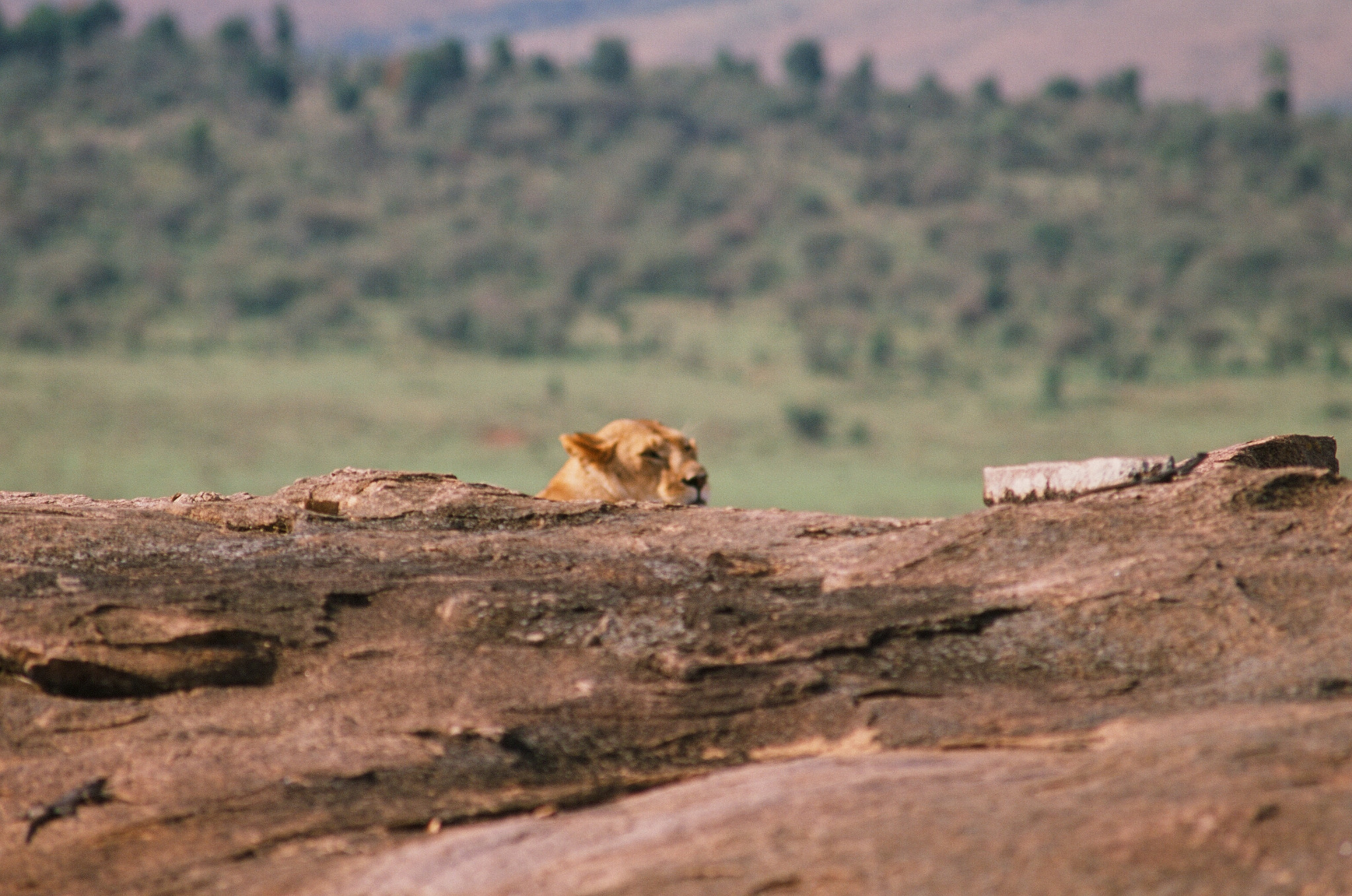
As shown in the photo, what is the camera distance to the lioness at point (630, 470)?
968 centimetres

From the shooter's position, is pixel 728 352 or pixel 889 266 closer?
pixel 728 352

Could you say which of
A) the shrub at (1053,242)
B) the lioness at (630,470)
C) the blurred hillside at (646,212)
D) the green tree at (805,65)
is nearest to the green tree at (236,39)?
the blurred hillside at (646,212)

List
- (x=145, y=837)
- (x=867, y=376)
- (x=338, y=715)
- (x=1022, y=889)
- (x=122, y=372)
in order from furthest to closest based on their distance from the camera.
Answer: (x=867, y=376) < (x=122, y=372) < (x=338, y=715) < (x=145, y=837) < (x=1022, y=889)

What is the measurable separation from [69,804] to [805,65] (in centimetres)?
11831

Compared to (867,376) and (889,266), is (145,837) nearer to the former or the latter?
(867,376)

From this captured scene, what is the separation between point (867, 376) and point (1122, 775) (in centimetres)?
6433

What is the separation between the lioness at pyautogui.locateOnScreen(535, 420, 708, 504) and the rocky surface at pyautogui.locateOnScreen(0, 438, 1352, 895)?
2.77 metres

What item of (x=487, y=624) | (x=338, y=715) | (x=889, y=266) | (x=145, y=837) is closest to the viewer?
(x=145, y=837)

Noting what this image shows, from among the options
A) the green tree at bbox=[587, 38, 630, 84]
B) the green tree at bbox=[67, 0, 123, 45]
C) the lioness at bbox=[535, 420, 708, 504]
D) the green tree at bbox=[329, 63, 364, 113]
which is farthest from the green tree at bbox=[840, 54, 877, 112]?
the lioness at bbox=[535, 420, 708, 504]

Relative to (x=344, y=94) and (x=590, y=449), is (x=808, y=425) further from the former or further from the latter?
(x=344, y=94)

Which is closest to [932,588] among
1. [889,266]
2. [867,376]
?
[867,376]

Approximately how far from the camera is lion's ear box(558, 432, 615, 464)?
9.64m

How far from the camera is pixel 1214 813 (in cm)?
401

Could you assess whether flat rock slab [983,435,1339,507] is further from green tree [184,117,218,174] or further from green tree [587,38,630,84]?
green tree [587,38,630,84]
